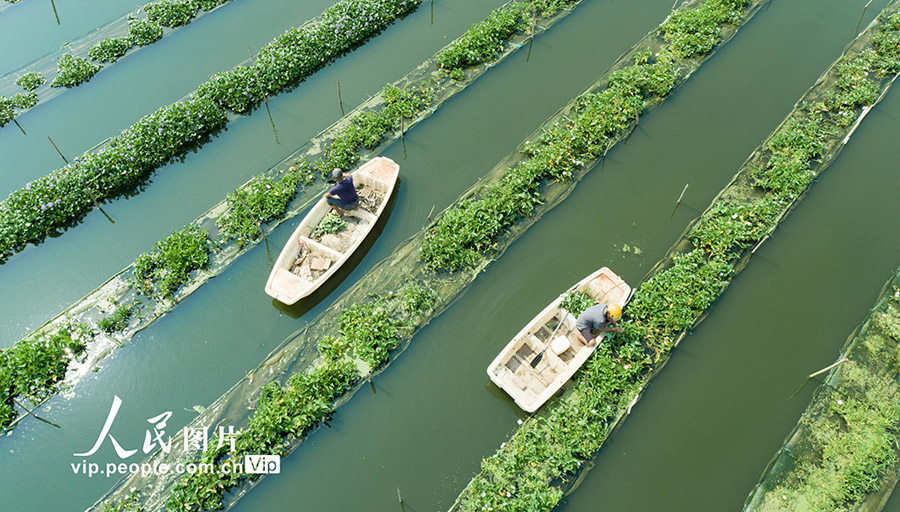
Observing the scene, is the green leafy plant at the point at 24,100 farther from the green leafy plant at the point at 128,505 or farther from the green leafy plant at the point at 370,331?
the green leafy plant at the point at 128,505

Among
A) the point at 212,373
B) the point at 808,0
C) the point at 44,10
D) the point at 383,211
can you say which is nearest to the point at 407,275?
the point at 383,211

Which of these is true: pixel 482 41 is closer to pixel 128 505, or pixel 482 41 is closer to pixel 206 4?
pixel 206 4

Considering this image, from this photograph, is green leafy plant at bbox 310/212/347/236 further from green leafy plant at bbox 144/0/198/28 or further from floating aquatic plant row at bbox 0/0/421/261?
green leafy plant at bbox 144/0/198/28

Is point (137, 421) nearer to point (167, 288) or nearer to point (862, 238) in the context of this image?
point (167, 288)

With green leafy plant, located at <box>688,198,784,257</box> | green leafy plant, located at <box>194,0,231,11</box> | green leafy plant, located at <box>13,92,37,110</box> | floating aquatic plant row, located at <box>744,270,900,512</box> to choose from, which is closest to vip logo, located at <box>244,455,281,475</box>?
floating aquatic plant row, located at <box>744,270,900,512</box>

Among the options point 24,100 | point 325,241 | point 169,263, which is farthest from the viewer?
point 24,100

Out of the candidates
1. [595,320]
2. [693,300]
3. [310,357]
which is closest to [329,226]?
[310,357]
